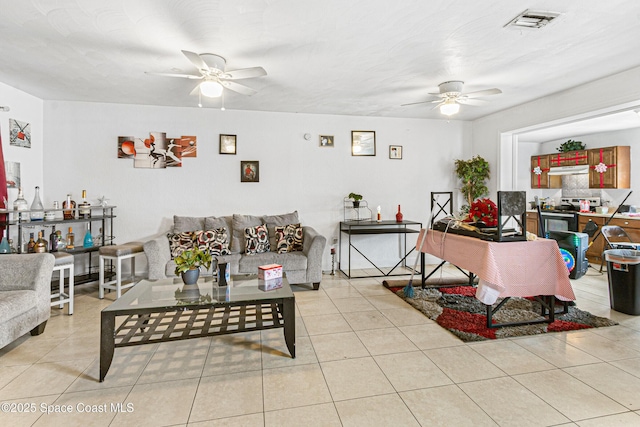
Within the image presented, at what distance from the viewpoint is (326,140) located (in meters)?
5.09

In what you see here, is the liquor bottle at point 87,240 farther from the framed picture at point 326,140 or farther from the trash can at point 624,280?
the trash can at point 624,280

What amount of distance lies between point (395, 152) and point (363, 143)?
0.57m

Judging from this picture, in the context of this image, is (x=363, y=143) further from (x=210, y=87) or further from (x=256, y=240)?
(x=210, y=87)

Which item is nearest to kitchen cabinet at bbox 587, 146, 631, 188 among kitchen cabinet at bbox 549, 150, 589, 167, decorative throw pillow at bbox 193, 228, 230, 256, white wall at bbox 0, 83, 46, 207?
kitchen cabinet at bbox 549, 150, 589, 167

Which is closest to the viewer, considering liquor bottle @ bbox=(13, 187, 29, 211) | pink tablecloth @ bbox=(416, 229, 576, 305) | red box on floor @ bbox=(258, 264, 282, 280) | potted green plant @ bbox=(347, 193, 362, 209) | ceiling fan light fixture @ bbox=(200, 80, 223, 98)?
pink tablecloth @ bbox=(416, 229, 576, 305)

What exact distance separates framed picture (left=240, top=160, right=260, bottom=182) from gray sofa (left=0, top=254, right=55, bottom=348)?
254 centimetres

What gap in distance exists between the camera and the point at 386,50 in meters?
2.86

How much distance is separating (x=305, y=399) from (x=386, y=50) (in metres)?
2.80

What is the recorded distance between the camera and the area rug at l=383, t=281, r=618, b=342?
9.13ft

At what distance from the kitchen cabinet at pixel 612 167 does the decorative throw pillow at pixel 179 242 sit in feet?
23.2

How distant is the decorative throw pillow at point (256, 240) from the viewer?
4.24m

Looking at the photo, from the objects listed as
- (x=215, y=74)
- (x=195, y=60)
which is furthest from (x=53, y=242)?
(x=195, y=60)

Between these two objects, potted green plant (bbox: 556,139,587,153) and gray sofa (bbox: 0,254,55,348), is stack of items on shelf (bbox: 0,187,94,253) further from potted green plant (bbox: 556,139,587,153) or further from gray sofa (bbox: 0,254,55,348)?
potted green plant (bbox: 556,139,587,153)

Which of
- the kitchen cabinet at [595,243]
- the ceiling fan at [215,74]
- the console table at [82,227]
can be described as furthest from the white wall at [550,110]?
the console table at [82,227]
